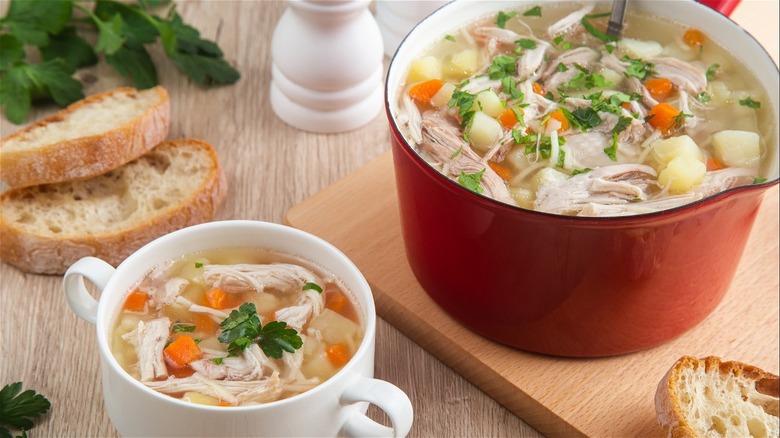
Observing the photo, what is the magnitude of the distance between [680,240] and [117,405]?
51.2 inches

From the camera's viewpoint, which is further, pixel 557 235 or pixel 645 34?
pixel 645 34

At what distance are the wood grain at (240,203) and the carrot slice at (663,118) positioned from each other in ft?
2.71

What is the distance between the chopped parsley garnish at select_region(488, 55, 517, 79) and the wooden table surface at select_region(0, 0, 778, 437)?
75 cm

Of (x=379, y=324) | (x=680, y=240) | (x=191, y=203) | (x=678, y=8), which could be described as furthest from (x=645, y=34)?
(x=191, y=203)

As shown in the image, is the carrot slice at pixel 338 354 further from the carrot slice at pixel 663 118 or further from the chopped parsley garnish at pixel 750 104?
the chopped parsley garnish at pixel 750 104

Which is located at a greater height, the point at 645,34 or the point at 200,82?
the point at 645,34

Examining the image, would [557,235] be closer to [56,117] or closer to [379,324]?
[379,324]

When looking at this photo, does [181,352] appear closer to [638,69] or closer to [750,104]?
[638,69]

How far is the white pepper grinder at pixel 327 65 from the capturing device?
3100 mm

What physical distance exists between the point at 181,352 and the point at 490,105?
975mm

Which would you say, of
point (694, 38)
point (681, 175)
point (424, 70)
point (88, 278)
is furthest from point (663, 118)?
point (88, 278)

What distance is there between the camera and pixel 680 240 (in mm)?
2156

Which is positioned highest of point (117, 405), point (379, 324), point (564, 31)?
point (564, 31)

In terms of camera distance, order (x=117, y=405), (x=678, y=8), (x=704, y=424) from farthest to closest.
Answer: (x=678, y=8)
(x=704, y=424)
(x=117, y=405)
